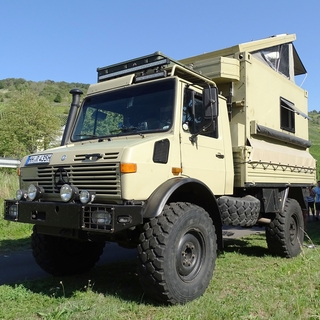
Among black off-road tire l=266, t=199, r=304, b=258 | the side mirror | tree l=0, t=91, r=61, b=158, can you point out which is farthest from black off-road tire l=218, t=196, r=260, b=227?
tree l=0, t=91, r=61, b=158

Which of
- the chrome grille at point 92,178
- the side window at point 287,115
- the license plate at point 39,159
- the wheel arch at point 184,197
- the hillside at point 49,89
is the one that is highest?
the hillside at point 49,89

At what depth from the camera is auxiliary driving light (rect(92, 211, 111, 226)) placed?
380cm

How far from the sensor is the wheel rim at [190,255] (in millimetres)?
4164

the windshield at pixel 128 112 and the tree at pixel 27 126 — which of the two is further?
the tree at pixel 27 126

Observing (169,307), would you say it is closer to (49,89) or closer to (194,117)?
(194,117)

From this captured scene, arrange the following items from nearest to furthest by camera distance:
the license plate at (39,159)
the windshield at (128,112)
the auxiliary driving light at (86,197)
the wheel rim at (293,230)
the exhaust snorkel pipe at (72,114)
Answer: the auxiliary driving light at (86,197), the license plate at (39,159), the windshield at (128,112), the exhaust snorkel pipe at (72,114), the wheel rim at (293,230)

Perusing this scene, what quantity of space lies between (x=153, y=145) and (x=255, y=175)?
2.48 metres

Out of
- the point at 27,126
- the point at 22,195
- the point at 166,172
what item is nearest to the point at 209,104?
the point at 166,172

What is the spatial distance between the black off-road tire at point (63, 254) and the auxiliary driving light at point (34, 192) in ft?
1.92

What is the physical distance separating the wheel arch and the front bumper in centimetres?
18

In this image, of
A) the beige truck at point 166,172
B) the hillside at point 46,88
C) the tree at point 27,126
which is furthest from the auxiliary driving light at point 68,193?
the hillside at point 46,88

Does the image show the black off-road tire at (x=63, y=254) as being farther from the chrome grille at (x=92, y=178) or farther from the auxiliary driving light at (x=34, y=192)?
the chrome grille at (x=92, y=178)

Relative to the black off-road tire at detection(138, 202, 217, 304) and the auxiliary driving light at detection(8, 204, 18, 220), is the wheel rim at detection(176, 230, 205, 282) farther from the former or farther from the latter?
the auxiliary driving light at detection(8, 204, 18, 220)

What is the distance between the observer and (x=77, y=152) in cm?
438
